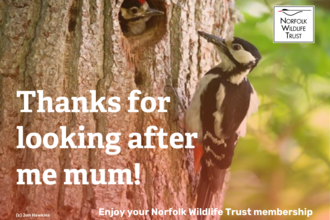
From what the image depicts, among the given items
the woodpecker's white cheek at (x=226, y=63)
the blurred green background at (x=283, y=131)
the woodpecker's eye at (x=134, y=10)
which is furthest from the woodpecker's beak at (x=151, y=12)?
the blurred green background at (x=283, y=131)

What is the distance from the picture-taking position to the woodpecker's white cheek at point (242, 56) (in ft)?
10.0

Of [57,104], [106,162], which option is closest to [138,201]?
[106,162]

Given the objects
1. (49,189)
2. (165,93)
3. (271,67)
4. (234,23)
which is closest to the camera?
(49,189)

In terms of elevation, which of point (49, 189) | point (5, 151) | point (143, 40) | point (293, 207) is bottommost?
point (293, 207)

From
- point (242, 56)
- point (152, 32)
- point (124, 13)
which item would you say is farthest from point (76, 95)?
point (242, 56)

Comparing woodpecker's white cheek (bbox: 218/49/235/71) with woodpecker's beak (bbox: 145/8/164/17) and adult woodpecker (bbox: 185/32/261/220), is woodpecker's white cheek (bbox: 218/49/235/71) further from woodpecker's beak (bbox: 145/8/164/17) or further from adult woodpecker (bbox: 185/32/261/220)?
woodpecker's beak (bbox: 145/8/164/17)

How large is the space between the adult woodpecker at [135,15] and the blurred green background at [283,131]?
2.20 feet

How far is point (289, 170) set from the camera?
3723 millimetres

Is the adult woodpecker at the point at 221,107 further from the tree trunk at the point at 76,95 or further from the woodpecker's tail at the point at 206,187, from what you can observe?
the tree trunk at the point at 76,95

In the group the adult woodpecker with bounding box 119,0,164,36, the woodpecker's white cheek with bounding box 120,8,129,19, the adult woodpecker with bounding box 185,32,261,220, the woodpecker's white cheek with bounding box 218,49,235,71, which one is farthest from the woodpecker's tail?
the woodpecker's white cheek with bounding box 120,8,129,19

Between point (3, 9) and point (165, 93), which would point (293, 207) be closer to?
point (165, 93)

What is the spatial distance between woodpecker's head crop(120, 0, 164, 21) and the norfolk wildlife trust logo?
2.58 ft

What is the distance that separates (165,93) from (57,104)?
1.75 feet

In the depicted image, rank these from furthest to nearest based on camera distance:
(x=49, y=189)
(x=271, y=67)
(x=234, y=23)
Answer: (x=271, y=67) < (x=234, y=23) < (x=49, y=189)
